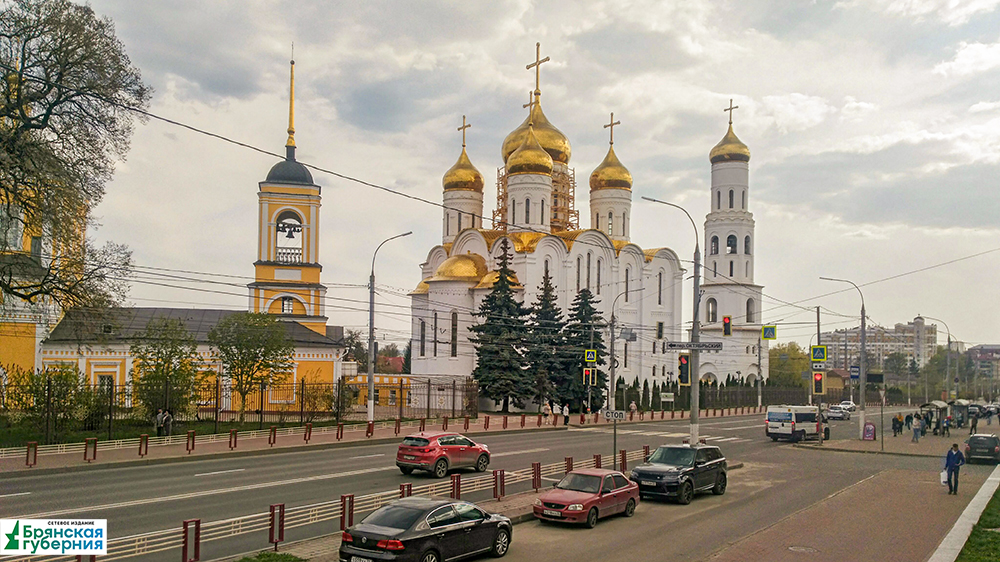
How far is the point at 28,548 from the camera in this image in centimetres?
1145

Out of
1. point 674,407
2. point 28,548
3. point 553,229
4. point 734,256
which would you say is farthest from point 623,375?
point 28,548

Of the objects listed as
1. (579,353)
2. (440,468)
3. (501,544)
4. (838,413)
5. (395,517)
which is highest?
(579,353)

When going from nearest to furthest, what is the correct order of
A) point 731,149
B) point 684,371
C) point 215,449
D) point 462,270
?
point 684,371, point 215,449, point 462,270, point 731,149

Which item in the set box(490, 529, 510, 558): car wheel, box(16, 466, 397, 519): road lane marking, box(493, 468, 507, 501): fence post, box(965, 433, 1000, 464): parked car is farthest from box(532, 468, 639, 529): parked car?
box(965, 433, 1000, 464): parked car

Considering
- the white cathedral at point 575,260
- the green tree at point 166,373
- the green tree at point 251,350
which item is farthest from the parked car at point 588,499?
the white cathedral at point 575,260

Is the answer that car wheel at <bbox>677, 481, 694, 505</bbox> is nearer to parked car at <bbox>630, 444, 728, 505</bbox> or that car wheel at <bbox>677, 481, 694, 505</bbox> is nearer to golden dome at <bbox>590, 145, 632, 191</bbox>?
parked car at <bbox>630, 444, 728, 505</bbox>

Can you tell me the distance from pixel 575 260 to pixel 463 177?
1386cm

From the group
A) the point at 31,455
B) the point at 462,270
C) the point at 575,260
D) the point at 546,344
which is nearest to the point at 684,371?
the point at 31,455

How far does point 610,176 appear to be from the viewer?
73062 millimetres

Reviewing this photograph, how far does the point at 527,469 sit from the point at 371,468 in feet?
15.1

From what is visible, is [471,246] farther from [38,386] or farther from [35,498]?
[35,498]

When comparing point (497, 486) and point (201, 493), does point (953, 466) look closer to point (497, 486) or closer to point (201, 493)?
point (497, 486)

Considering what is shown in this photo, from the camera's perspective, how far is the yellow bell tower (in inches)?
2044

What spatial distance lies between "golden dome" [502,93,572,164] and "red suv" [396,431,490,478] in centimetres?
4966
